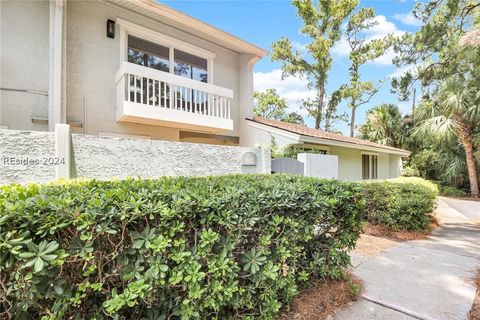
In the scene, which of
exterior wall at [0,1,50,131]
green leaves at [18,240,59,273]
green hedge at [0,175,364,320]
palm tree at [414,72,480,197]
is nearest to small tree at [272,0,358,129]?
palm tree at [414,72,480,197]

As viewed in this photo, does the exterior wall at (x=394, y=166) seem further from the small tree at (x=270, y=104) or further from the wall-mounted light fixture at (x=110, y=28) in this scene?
the wall-mounted light fixture at (x=110, y=28)

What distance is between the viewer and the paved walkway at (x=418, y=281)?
3.25m

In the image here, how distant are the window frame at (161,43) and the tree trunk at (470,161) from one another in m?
18.3

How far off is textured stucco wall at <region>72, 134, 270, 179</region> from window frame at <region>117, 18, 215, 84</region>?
4.41 meters

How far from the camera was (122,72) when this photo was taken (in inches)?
308

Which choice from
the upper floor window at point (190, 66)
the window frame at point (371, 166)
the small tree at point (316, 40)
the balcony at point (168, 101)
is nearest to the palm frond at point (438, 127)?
the window frame at point (371, 166)

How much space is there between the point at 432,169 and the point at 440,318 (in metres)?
24.8

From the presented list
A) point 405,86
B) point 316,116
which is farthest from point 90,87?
point 316,116

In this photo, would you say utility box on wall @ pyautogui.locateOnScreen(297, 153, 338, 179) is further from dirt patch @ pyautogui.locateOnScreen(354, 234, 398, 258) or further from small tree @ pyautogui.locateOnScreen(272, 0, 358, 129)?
small tree @ pyautogui.locateOnScreen(272, 0, 358, 129)

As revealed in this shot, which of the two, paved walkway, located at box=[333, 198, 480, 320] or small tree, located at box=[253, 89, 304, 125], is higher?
small tree, located at box=[253, 89, 304, 125]

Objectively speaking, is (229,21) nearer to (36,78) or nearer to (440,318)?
(36,78)

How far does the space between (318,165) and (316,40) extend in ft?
60.9

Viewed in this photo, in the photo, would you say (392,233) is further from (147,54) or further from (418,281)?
(147,54)

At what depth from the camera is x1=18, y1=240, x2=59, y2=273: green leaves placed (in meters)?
1.61
